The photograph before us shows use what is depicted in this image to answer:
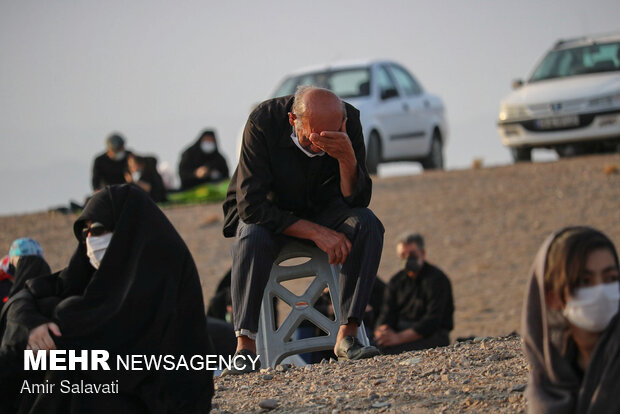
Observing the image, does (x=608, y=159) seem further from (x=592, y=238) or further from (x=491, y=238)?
(x=592, y=238)

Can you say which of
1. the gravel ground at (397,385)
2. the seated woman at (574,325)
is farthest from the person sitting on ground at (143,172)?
the seated woman at (574,325)

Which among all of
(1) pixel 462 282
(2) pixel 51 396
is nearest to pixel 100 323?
(2) pixel 51 396

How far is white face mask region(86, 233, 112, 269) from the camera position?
16.4ft

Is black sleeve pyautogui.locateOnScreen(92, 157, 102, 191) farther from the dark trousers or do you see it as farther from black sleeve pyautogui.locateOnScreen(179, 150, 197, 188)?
the dark trousers

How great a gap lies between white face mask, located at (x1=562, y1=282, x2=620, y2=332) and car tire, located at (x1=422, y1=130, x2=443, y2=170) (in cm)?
1499

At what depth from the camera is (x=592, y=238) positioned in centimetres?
411

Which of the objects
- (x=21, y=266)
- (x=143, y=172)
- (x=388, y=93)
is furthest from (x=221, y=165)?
(x=21, y=266)

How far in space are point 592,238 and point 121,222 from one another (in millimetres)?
1842

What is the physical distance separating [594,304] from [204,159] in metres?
14.0

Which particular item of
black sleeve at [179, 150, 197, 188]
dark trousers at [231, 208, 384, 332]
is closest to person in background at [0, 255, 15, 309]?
dark trousers at [231, 208, 384, 332]

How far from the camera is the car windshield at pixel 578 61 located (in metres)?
17.4

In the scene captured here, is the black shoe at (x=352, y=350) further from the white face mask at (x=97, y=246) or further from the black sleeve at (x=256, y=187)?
the white face mask at (x=97, y=246)

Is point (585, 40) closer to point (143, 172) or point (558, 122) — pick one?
point (558, 122)

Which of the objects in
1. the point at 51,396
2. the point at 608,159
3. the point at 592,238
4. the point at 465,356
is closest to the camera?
the point at 592,238
